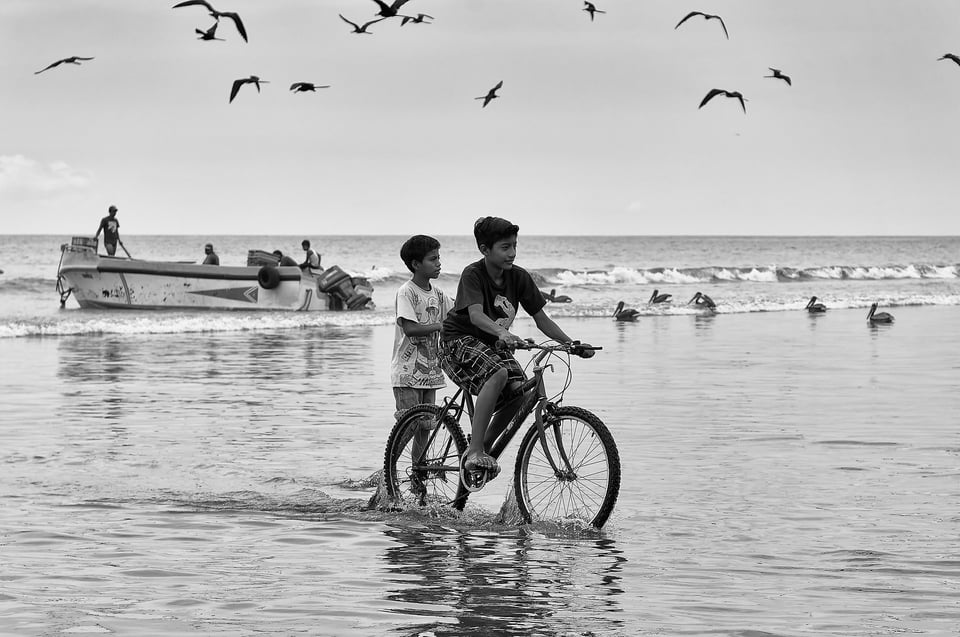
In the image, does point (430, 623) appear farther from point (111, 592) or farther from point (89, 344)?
point (89, 344)

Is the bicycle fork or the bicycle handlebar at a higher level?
the bicycle handlebar

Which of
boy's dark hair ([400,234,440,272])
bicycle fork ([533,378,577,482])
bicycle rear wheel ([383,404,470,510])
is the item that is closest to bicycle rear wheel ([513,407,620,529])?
bicycle fork ([533,378,577,482])

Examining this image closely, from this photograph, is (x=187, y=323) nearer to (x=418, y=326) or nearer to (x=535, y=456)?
(x=418, y=326)

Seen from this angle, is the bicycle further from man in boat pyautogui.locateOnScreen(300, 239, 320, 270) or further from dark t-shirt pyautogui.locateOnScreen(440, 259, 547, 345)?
man in boat pyautogui.locateOnScreen(300, 239, 320, 270)

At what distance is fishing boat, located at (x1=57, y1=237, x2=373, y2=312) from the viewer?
102 feet

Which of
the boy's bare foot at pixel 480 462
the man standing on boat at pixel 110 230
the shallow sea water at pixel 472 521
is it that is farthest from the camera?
the man standing on boat at pixel 110 230

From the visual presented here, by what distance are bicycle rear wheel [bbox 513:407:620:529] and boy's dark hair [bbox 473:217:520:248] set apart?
1.06 metres

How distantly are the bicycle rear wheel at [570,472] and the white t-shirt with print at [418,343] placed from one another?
99cm

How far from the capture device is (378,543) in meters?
6.70

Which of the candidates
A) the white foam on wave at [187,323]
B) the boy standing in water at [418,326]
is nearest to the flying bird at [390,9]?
the boy standing in water at [418,326]

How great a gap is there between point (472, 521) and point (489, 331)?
1.35 meters

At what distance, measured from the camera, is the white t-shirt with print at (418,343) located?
24.6 ft

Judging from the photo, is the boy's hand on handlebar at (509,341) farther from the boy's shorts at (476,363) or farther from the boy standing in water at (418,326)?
the boy standing in water at (418,326)

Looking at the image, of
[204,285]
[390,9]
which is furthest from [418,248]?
[204,285]
